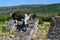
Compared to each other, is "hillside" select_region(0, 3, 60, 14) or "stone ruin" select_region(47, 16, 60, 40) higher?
"stone ruin" select_region(47, 16, 60, 40)

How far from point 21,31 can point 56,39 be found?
16.7 ft

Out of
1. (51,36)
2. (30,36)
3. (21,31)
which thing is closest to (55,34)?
(51,36)

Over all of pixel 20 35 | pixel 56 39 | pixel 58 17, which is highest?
pixel 58 17

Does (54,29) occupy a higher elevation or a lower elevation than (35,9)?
higher

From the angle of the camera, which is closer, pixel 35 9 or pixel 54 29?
pixel 54 29

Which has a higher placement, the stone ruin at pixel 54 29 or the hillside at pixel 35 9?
the stone ruin at pixel 54 29

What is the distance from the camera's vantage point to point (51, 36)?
182 inches

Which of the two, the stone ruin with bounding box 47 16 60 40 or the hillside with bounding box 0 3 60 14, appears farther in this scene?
the hillside with bounding box 0 3 60 14

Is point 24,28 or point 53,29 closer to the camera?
point 53,29

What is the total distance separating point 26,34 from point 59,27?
4.58 m

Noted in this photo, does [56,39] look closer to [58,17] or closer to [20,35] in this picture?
[58,17]

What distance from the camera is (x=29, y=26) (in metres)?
9.49

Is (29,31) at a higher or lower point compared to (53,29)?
lower

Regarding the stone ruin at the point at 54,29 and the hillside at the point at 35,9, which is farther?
the hillside at the point at 35,9
